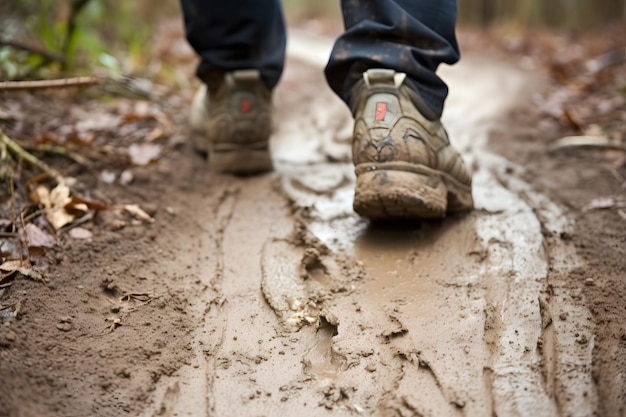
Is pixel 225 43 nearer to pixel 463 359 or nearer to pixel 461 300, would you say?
pixel 461 300

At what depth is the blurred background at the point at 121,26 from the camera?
8.46 ft

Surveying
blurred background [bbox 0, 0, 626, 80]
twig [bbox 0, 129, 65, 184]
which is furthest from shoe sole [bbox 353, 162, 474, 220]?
blurred background [bbox 0, 0, 626, 80]

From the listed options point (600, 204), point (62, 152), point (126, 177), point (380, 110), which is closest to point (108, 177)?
point (126, 177)

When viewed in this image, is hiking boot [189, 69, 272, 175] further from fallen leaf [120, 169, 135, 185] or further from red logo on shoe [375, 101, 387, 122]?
red logo on shoe [375, 101, 387, 122]

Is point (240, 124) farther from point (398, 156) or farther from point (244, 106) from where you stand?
point (398, 156)

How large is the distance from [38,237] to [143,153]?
0.67 m

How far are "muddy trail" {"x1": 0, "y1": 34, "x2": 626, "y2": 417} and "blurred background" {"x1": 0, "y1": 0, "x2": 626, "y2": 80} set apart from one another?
1105 millimetres

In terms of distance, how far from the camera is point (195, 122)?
2145 millimetres

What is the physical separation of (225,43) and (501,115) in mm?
1280

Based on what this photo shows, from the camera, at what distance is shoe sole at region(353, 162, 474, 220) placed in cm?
143

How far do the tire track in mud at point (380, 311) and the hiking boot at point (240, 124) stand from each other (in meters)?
0.09

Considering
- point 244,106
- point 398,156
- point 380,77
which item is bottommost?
point 244,106

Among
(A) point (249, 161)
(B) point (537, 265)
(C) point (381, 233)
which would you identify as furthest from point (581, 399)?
(A) point (249, 161)

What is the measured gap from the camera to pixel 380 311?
1.29 meters
